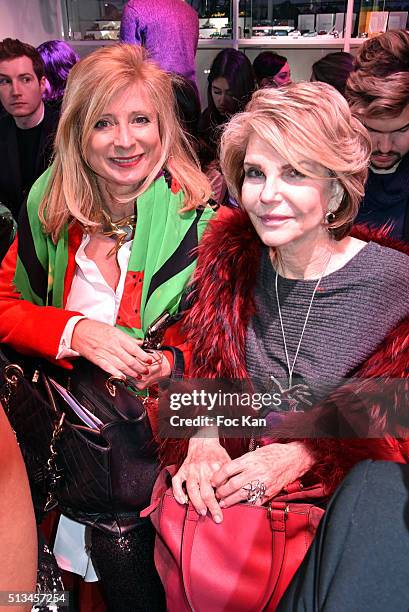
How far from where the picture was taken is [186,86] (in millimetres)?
2609

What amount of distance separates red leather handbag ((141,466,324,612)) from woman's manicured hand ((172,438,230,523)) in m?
0.02

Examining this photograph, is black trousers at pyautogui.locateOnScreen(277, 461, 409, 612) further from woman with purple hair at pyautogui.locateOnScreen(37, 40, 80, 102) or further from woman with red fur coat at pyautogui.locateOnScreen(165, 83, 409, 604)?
woman with purple hair at pyautogui.locateOnScreen(37, 40, 80, 102)

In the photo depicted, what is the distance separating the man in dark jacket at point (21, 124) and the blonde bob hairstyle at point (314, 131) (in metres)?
1.92

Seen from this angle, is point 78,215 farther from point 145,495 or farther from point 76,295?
point 145,495

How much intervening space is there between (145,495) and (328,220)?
0.83m

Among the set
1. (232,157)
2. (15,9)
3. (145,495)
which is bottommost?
(145,495)

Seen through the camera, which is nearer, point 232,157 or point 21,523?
point 21,523

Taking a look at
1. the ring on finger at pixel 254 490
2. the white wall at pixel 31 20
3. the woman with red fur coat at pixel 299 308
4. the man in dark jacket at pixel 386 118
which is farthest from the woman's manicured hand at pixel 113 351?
the white wall at pixel 31 20

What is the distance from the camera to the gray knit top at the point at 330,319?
4.63ft

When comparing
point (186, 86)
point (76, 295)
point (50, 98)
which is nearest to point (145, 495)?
point (76, 295)

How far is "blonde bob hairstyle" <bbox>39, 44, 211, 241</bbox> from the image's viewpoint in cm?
Answer: 168

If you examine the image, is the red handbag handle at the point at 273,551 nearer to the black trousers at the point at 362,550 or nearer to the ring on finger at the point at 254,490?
the ring on finger at the point at 254,490

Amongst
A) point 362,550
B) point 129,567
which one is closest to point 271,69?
point 129,567

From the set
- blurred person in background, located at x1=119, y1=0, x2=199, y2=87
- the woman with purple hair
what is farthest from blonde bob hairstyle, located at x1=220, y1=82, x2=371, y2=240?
the woman with purple hair
